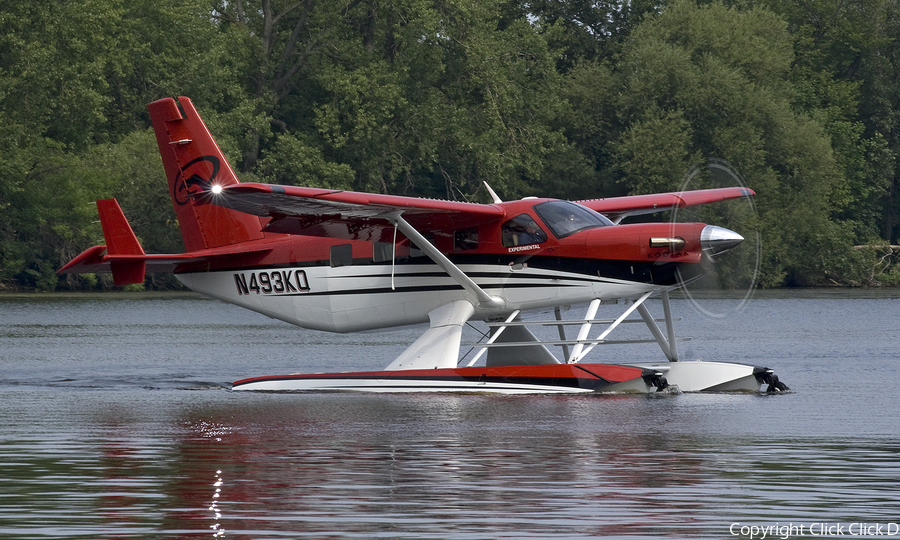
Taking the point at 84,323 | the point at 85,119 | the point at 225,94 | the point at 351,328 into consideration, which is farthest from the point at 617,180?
the point at 351,328

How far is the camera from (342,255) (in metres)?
18.2

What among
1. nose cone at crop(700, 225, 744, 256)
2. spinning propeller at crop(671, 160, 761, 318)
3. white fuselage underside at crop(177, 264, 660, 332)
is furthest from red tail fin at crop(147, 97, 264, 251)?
nose cone at crop(700, 225, 744, 256)

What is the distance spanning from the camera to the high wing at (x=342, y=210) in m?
15.4

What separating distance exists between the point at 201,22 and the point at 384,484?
47140mm

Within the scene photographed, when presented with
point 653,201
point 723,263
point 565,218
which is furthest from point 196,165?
point 723,263

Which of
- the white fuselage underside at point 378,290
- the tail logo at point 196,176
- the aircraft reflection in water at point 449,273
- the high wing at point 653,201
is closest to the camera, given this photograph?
the aircraft reflection in water at point 449,273

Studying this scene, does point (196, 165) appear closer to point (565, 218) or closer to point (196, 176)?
point (196, 176)

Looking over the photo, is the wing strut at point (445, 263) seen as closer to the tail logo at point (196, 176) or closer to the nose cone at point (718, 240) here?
the nose cone at point (718, 240)

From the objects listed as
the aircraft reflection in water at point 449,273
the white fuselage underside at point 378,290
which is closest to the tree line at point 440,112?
the white fuselage underside at point 378,290

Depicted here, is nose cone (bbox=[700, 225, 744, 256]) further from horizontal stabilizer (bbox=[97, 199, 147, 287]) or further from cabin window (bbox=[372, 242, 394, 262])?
horizontal stabilizer (bbox=[97, 199, 147, 287])

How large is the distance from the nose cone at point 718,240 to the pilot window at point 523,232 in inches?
84.5

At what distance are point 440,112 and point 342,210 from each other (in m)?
38.8

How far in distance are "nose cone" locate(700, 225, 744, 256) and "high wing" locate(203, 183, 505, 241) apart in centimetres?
271

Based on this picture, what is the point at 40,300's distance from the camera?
143 feet
